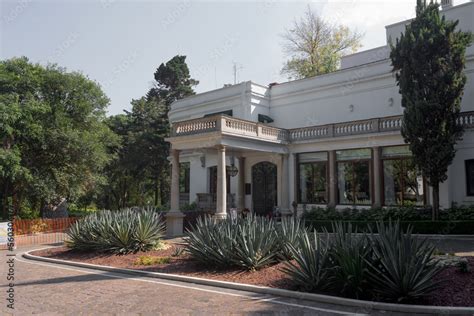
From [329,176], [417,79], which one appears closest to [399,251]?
[417,79]

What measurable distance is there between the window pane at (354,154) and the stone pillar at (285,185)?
3.20 metres

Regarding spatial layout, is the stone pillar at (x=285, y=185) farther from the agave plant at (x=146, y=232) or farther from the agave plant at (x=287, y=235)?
the agave plant at (x=287, y=235)

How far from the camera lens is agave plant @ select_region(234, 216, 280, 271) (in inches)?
411

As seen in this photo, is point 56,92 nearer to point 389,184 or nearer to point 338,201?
point 338,201

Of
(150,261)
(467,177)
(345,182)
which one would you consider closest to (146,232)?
(150,261)

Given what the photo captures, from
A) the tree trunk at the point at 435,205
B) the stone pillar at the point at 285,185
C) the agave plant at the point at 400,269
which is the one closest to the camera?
the agave plant at the point at 400,269

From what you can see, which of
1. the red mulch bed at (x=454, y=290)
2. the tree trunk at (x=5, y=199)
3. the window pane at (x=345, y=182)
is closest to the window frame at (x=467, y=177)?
the window pane at (x=345, y=182)

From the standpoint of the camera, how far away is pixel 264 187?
2697cm

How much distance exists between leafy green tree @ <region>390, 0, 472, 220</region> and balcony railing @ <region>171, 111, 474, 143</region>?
5.49 ft

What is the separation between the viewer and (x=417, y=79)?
720 inches

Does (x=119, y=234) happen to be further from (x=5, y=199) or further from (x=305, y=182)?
(x=305, y=182)

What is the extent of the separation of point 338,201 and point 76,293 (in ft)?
56.7

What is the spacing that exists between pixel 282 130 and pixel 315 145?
216 centimetres

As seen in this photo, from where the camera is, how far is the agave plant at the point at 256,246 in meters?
10.4
